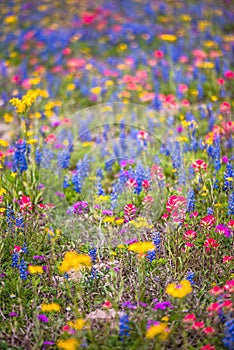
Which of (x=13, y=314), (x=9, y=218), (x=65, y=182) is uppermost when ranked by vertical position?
(x=9, y=218)

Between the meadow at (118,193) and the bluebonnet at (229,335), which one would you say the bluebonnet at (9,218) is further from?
the bluebonnet at (229,335)

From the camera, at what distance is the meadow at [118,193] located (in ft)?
9.86

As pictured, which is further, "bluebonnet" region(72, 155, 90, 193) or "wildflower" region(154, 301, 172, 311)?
"bluebonnet" region(72, 155, 90, 193)

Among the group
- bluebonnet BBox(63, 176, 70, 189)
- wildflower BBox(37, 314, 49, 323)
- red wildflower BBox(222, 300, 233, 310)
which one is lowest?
bluebonnet BBox(63, 176, 70, 189)

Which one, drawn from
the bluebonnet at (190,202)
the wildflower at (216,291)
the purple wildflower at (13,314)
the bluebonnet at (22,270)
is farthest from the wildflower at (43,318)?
the bluebonnet at (190,202)

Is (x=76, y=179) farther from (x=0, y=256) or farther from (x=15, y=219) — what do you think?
(x=0, y=256)

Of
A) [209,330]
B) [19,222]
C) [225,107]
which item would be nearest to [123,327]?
[209,330]

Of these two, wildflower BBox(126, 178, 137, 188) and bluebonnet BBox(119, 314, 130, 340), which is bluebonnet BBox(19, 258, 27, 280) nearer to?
bluebonnet BBox(119, 314, 130, 340)

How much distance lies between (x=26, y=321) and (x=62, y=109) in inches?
151

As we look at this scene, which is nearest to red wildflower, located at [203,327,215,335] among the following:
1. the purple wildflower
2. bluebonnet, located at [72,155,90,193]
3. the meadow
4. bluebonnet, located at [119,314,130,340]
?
the meadow

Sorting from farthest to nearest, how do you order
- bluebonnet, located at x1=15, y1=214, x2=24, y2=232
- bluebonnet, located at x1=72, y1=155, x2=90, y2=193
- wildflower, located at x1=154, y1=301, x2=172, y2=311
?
bluebonnet, located at x1=72, y1=155, x2=90, y2=193 < bluebonnet, located at x1=15, y1=214, x2=24, y2=232 < wildflower, located at x1=154, y1=301, x2=172, y2=311

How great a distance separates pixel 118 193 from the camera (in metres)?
4.28

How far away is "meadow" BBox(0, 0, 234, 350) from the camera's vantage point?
301 centimetres

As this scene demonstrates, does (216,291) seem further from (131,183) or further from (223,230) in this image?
(131,183)
